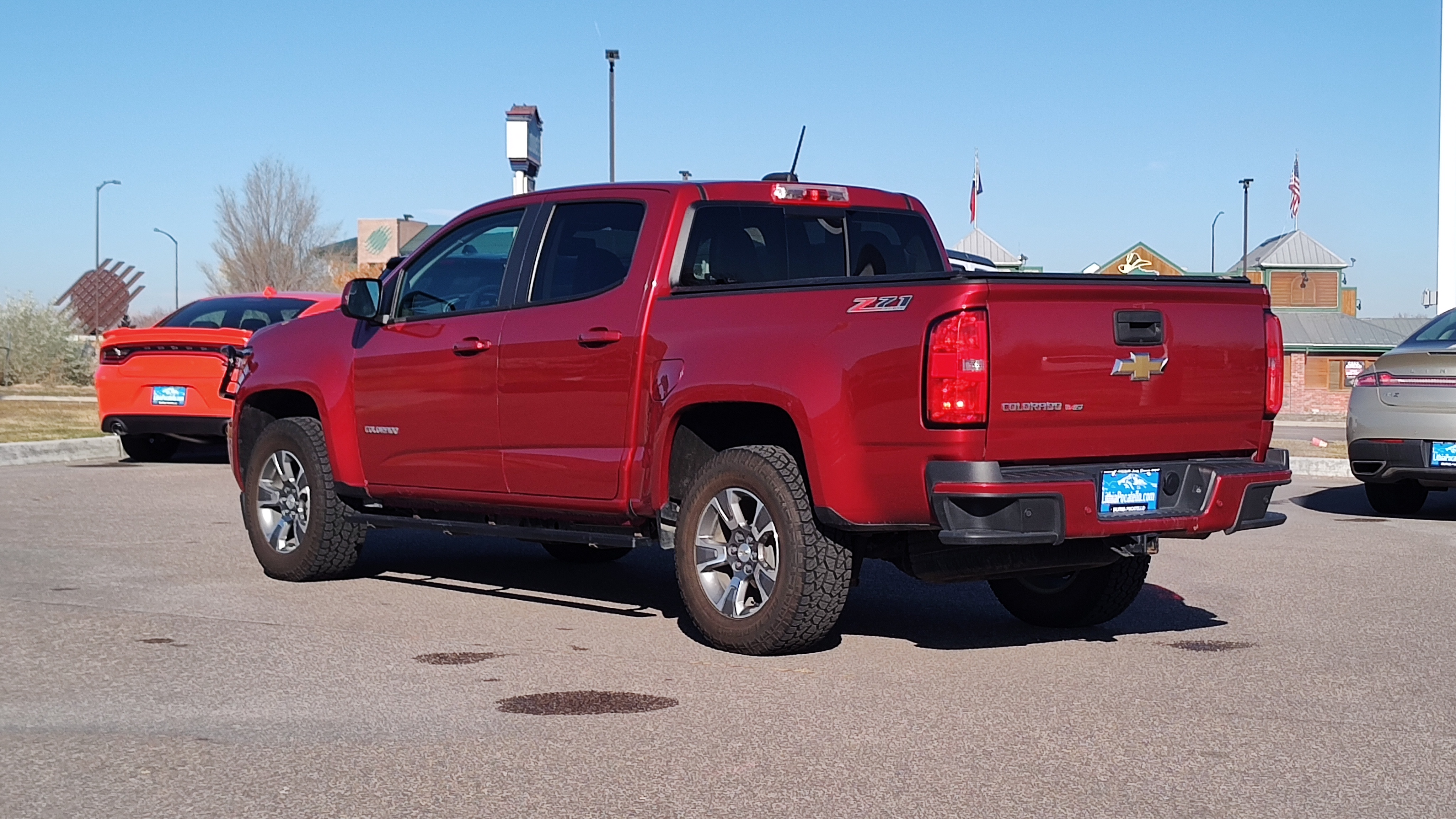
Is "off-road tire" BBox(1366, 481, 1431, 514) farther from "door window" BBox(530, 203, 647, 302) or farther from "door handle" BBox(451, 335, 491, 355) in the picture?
"door handle" BBox(451, 335, 491, 355)

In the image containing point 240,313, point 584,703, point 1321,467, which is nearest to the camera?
point 584,703

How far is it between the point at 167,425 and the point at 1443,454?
11.0 meters

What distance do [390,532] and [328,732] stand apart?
614 cm

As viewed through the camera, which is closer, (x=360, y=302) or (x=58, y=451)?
(x=360, y=302)

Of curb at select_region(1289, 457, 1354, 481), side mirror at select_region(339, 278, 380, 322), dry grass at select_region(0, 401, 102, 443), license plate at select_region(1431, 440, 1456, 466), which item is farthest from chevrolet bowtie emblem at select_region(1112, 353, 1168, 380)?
dry grass at select_region(0, 401, 102, 443)

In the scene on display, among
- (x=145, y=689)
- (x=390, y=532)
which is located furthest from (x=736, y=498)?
(x=390, y=532)

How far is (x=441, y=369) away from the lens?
794 cm

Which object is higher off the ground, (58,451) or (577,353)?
(577,353)

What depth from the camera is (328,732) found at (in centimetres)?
512

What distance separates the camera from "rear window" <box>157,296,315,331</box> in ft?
53.4

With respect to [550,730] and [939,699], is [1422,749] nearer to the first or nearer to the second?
[939,699]

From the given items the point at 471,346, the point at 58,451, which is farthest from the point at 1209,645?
the point at 58,451

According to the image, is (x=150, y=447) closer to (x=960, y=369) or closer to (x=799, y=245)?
(x=799, y=245)

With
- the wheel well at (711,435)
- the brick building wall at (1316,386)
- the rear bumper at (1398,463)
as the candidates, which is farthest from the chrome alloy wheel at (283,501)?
the brick building wall at (1316,386)
